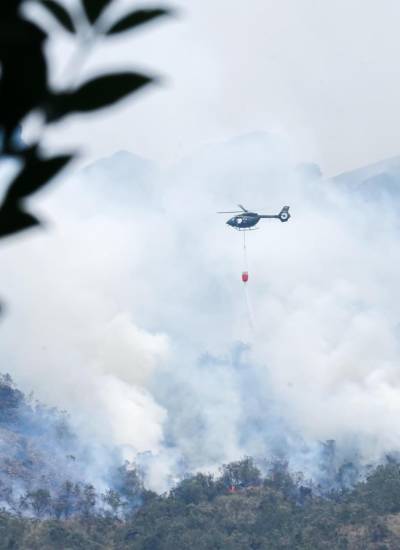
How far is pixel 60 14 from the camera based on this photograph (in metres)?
1.37

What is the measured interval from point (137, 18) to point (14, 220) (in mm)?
330

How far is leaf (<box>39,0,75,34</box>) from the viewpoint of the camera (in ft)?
4.45

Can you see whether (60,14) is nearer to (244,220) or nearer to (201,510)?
(201,510)

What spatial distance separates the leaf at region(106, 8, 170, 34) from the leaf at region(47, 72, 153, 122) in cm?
7

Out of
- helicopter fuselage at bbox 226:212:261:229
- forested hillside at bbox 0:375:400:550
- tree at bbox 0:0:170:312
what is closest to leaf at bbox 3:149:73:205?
tree at bbox 0:0:170:312

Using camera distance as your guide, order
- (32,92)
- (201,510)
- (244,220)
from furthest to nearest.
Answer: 1. (244,220)
2. (201,510)
3. (32,92)

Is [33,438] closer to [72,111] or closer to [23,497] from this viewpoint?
[23,497]

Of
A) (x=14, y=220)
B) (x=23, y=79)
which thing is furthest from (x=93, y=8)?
(x=14, y=220)

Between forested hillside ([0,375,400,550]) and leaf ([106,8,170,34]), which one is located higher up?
leaf ([106,8,170,34])

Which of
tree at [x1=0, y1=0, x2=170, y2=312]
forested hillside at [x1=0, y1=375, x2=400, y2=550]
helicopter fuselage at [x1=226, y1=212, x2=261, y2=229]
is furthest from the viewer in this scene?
helicopter fuselage at [x1=226, y1=212, x2=261, y2=229]

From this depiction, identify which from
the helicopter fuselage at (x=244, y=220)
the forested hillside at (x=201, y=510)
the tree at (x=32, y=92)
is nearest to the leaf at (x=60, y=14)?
the tree at (x=32, y=92)

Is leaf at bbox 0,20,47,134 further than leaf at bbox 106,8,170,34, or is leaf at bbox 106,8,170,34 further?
leaf at bbox 106,8,170,34

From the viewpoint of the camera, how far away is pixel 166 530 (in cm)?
8225

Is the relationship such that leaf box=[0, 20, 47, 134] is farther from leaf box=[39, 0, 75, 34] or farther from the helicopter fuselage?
the helicopter fuselage
